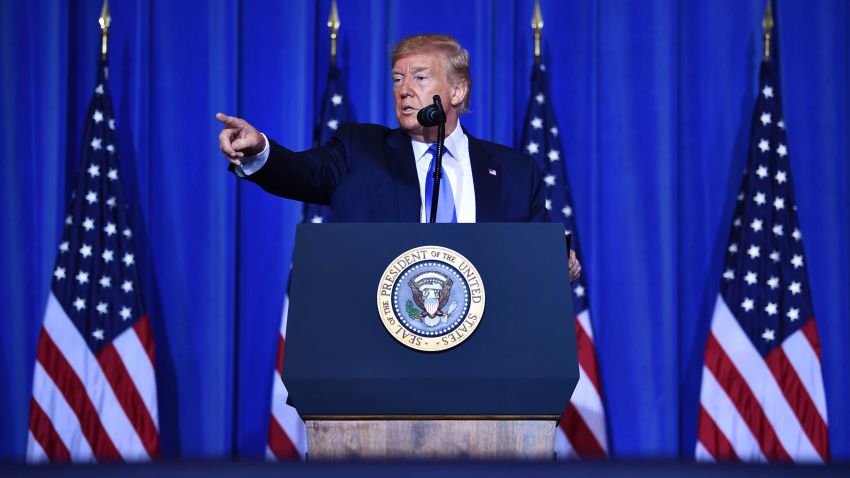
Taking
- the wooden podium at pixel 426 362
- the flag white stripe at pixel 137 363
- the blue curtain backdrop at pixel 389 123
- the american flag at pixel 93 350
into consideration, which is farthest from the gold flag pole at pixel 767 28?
the wooden podium at pixel 426 362

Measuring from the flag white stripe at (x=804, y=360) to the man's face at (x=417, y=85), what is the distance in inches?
112

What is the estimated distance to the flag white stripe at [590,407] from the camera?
5.07m

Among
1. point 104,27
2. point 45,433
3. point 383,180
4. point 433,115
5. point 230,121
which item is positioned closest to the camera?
point 230,121

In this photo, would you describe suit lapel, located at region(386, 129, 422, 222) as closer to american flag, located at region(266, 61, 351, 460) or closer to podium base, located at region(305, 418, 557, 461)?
podium base, located at region(305, 418, 557, 461)

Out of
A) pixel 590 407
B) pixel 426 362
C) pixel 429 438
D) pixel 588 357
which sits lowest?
pixel 590 407

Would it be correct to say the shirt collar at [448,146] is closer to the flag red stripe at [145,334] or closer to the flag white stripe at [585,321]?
the flag white stripe at [585,321]

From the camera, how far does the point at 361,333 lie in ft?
6.47

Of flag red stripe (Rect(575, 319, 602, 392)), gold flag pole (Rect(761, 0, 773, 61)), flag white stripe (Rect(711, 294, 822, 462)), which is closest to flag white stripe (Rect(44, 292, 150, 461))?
flag red stripe (Rect(575, 319, 602, 392))

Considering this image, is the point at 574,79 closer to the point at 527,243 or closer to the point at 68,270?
the point at 68,270

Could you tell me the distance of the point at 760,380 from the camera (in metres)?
5.08

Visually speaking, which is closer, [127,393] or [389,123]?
[127,393]

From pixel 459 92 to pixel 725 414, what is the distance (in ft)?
9.24

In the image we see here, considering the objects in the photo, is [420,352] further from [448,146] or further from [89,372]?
[89,372]

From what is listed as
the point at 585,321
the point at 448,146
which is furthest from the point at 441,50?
the point at 585,321
